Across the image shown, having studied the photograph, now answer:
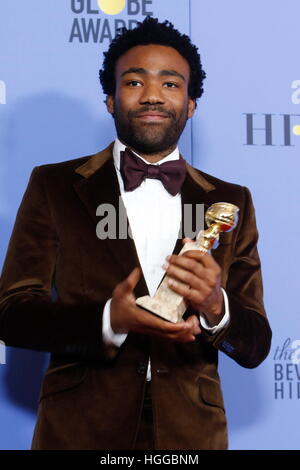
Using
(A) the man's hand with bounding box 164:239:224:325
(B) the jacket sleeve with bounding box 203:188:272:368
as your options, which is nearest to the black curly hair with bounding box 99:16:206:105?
(B) the jacket sleeve with bounding box 203:188:272:368

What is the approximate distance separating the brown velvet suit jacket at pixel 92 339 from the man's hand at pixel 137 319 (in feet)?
0.25

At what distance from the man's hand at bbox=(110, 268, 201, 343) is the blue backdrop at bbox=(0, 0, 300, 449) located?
796 millimetres

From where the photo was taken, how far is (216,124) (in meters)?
2.41

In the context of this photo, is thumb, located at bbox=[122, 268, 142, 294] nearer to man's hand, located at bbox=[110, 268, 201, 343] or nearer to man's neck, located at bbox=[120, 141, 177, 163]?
man's hand, located at bbox=[110, 268, 201, 343]

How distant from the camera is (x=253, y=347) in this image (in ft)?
5.79

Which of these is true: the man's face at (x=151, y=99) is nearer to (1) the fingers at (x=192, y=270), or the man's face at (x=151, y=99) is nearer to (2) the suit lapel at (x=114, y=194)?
(2) the suit lapel at (x=114, y=194)

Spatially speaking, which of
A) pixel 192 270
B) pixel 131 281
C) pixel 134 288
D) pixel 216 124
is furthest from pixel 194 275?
pixel 216 124

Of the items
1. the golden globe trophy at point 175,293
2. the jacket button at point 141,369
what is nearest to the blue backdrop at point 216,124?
the jacket button at point 141,369

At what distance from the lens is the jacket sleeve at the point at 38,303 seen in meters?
1.64

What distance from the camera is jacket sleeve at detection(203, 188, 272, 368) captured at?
5.59 feet

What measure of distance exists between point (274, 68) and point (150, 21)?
54 centimetres

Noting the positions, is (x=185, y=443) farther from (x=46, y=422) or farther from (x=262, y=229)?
(x=262, y=229)

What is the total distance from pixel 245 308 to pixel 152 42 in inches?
26.9

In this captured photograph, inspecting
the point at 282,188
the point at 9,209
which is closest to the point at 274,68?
the point at 282,188
